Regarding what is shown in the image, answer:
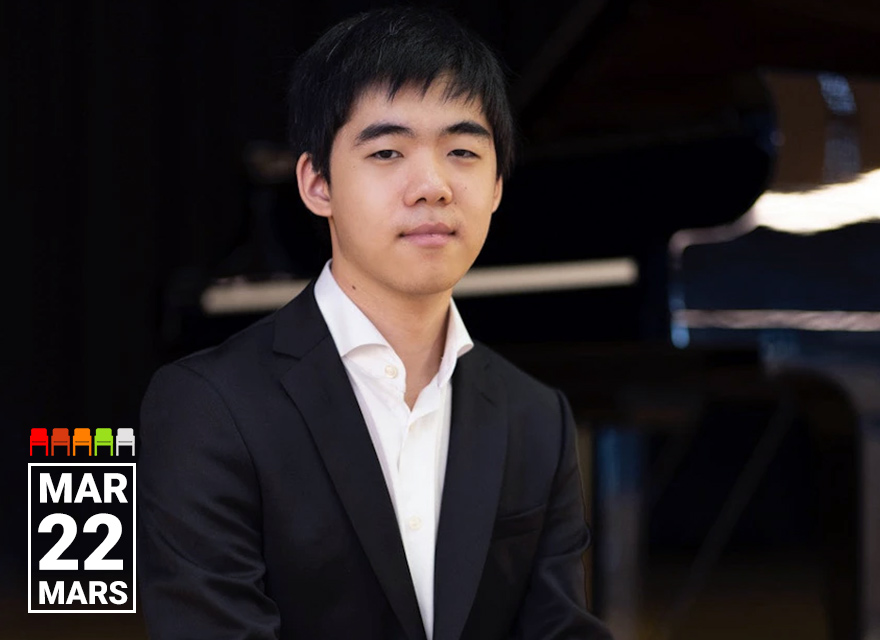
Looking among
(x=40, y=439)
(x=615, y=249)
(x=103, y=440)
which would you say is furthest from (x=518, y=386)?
(x=615, y=249)

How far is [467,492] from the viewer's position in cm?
151

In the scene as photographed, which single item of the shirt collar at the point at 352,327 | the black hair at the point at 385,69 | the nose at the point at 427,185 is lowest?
the shirt collar at the point at 352,327

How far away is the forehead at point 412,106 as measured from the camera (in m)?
1.45

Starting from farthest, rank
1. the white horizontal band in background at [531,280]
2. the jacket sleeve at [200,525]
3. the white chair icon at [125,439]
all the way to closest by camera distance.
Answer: the white horizontal band in background at [531,280] < the white chair icon at [125,439] < the jacket sleeve at [200,525]

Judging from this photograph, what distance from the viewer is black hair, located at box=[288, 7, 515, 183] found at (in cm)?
149

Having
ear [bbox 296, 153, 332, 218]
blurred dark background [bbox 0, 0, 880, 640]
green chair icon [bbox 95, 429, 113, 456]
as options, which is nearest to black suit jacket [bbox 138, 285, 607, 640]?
ear [bbox 296, 153, 332, 218]

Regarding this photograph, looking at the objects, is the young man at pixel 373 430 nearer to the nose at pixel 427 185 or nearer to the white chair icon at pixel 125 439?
the nose at pixel 427 185

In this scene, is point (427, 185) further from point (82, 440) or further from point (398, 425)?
point (82, 440)

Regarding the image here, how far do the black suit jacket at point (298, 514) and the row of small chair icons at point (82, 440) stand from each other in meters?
0.18

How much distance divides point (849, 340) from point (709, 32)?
1.00 meters

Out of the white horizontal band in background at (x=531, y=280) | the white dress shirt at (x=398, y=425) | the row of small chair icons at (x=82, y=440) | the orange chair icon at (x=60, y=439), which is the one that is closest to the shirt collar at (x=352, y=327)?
the white dress shirt at (x=398, y=425)

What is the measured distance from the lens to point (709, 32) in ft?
9.94

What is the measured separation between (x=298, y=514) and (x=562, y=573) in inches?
14.5

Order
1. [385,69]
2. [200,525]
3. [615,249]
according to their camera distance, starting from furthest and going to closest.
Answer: [615,249] → [385,69] → [200,525]
